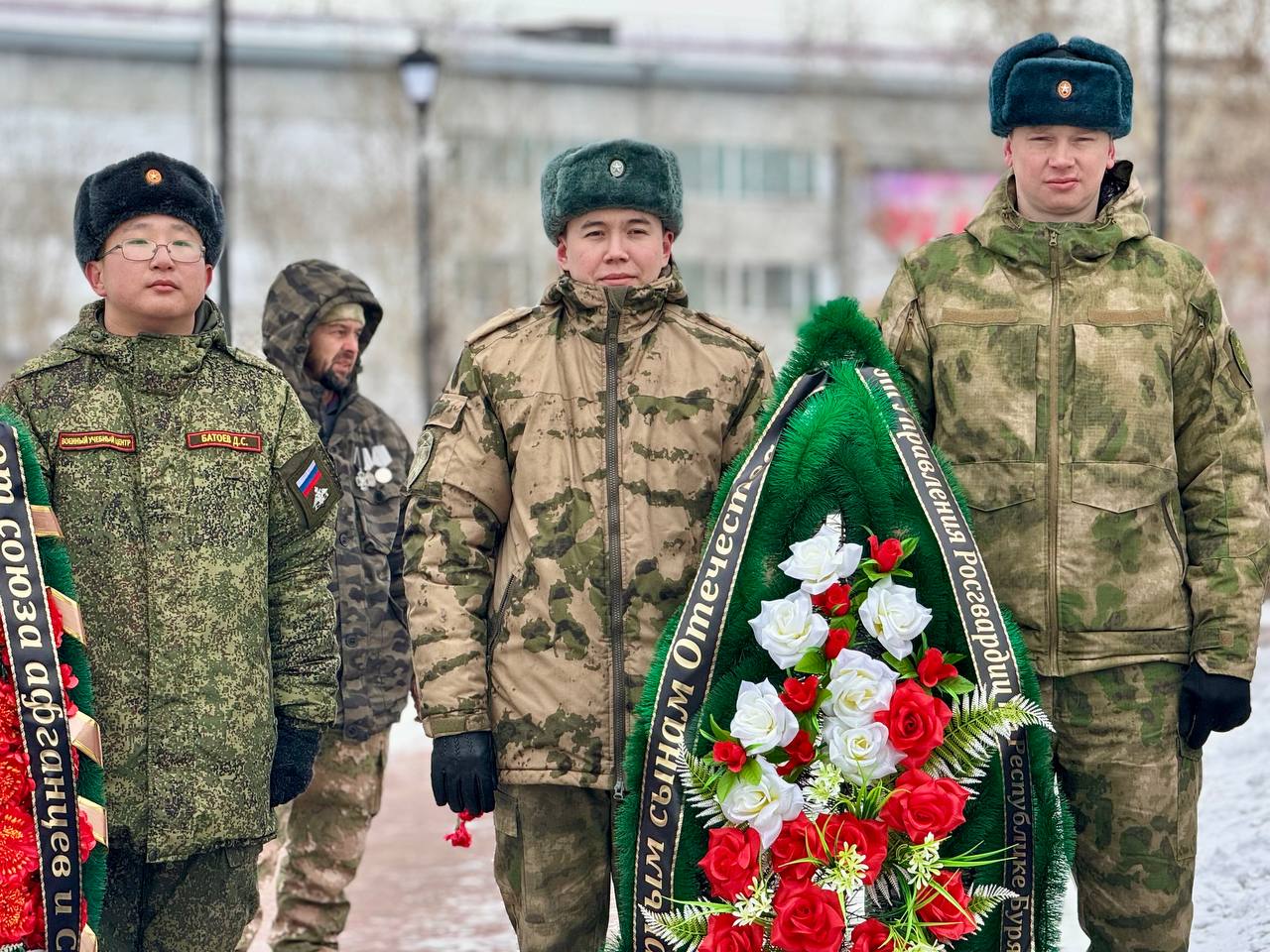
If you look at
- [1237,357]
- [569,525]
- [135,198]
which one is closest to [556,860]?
[569,525]

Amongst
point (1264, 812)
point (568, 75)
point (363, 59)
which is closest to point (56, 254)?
point (363, 59)

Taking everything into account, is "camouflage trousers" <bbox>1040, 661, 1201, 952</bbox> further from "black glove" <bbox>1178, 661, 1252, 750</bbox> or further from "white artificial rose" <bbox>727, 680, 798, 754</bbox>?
"white artificial rose" <bbox>727, 680, 798, 754</bbox>

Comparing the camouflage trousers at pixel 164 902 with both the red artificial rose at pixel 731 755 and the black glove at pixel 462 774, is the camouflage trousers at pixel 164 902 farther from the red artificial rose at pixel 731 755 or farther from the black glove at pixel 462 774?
the red artificial rose at pixel 731 755

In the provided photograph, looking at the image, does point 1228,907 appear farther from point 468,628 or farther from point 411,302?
point 411,302

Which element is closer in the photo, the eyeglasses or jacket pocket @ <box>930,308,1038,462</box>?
the eyeglasses

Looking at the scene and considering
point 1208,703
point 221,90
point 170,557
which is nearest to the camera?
point 170,557

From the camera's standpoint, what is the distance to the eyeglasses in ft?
13.8

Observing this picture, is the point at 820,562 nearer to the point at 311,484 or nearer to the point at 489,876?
the point at 311,484

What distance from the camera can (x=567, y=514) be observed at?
167 inches

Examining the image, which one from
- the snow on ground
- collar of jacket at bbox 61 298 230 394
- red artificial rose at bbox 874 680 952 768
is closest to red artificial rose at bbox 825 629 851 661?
red artificial rose at bbox 874 680 952 768

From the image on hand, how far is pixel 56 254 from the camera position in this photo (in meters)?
39.1

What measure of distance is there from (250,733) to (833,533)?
1.33m

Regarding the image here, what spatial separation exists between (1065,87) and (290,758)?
2307 mm

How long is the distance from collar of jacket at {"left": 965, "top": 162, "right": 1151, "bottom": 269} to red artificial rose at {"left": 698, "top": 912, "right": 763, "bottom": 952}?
163 centimetres
